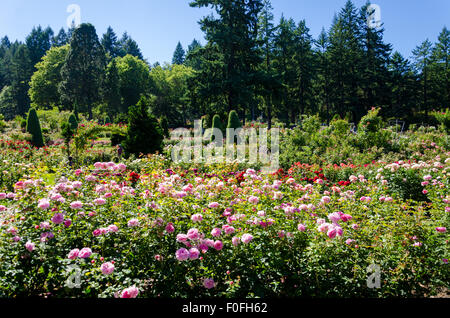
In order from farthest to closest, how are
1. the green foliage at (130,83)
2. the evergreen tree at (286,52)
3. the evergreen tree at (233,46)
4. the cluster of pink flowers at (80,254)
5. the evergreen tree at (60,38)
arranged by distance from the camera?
the evergreen tree at (60,38), the green foliage at (130,83), the evergreen tree at (286,52), the evergreen tree at (233,46), the cluster of pink flowers at (80,254)

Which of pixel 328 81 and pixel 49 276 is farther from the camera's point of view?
pixel 328 81

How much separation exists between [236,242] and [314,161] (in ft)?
23.9

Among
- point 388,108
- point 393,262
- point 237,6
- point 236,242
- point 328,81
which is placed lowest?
point 393,262

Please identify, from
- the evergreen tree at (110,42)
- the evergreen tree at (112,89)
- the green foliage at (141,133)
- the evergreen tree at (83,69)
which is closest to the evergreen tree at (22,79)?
the evergreen tree at (110,42)

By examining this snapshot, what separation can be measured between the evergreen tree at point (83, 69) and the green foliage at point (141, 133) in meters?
24.5

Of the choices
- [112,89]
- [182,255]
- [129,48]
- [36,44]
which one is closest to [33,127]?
[182,255]

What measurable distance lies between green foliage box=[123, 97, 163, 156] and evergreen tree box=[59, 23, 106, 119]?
80.3ft

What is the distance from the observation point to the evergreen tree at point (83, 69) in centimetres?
3023

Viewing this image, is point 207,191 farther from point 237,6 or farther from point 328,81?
point 328,81

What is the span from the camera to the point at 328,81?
33.9m

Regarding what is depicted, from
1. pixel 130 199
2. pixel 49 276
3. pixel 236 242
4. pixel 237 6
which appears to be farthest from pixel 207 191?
pixel 237 6

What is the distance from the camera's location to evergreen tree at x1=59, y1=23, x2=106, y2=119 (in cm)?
3023
